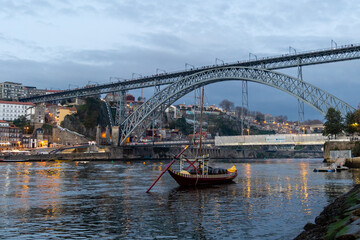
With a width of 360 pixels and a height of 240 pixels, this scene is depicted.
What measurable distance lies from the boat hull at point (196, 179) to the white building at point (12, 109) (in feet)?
435

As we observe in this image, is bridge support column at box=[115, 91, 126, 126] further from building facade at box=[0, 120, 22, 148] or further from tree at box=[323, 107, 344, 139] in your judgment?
tree at box=[323, 107, 344, 139]

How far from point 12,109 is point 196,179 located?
455 feet

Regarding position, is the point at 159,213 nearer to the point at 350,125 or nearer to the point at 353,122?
the point at 350,125

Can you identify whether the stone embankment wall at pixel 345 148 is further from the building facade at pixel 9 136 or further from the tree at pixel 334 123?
the building facade at pixel 9 136

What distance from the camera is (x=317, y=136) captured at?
86.2m

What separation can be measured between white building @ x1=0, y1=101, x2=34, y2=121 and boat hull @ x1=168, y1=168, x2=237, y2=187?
435 feet

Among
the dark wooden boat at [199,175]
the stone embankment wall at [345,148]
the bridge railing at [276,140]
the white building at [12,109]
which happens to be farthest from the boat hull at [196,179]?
the white building at [12,109]

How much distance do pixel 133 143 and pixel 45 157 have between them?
25847 millimetres

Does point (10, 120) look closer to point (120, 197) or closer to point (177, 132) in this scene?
point (177, 132)

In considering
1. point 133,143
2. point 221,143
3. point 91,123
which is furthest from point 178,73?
point 91,123

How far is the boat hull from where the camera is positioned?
126ft

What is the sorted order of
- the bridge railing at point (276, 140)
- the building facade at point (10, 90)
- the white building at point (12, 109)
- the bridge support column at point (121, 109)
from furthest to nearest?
the building facade at point (10, 90) → the white building at point (12, 109) → the bridge support column at point (121, 109) → the bridge railing at point (276, 140)

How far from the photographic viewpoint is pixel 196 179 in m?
39.2

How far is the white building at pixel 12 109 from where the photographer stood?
15850cm
